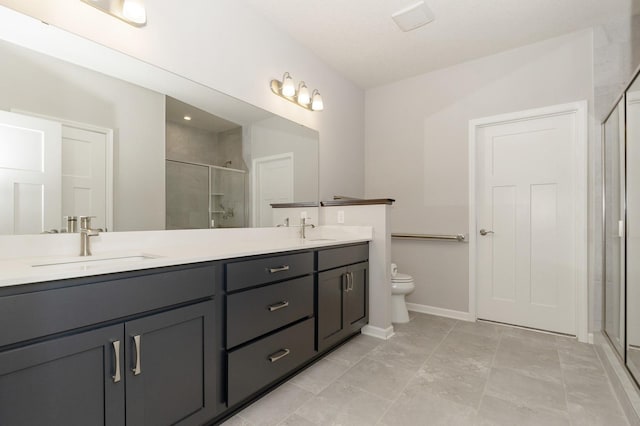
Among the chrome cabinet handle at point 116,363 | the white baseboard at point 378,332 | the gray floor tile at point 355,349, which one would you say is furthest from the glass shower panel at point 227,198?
the white baseboard at point 378,332

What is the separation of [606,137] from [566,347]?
1633 millimetres

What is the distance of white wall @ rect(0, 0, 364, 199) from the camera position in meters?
1.54

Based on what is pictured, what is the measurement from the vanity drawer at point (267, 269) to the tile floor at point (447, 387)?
65cm

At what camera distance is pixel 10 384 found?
86 cm

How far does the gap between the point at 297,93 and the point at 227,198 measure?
3.96 ft

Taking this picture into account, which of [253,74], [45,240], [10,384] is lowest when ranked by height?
[10,384]

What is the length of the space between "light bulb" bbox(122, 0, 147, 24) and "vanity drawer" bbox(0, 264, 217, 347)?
1332 mm

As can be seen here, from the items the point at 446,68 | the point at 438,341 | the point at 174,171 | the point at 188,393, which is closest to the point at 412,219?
the point at 438,341

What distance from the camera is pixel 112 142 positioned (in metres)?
1.59

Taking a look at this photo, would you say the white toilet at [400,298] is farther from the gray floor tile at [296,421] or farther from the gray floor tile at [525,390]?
the gray floor tile at [296,421]

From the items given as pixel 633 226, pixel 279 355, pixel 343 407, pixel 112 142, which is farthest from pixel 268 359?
pixel 633 226

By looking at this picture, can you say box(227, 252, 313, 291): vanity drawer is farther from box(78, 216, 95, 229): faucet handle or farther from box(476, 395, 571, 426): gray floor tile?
box(476, 395, 571, 426): gray floor tile

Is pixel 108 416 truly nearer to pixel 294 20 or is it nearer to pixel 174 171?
pixel 174 171

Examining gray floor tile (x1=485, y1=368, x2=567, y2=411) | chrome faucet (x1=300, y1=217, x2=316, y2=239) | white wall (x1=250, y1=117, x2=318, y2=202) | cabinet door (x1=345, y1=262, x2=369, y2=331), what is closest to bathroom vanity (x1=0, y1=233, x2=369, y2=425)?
cabinet door (x1=345, y1=262, x2=369, y2=331)
